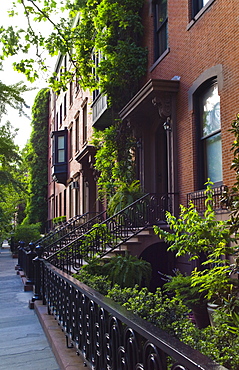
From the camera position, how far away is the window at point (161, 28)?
39.8 ft

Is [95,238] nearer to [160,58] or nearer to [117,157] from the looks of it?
[117,157]

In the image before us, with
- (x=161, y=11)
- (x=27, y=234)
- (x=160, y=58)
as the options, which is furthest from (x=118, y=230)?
(x=27, y=234)

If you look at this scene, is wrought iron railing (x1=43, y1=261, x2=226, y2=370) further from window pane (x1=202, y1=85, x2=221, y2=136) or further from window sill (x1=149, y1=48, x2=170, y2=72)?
window sill (x1=149, y1=48, x2=170, y2=72)

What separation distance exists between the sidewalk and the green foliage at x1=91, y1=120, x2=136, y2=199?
5612mm

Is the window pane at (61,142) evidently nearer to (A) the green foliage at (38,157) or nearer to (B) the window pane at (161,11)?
(A) the green foliage at (38,157)

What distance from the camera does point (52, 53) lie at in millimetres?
10367

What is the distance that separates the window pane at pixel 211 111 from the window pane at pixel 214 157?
0.22 m

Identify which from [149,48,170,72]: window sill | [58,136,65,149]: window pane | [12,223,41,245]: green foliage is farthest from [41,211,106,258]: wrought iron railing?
[58,136,65,149]: window pane

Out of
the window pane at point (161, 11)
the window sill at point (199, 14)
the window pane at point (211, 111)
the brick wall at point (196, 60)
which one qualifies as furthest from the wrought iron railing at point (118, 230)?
the window pane at point (161, 11)

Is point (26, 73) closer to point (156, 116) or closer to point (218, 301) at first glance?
point (156, 116)

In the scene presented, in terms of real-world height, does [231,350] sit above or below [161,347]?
below

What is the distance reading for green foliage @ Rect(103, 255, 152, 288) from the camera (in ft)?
26.4

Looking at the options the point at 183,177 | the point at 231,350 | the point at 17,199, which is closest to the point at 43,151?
the point at 17,199

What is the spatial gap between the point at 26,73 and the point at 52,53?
0.86 meters
